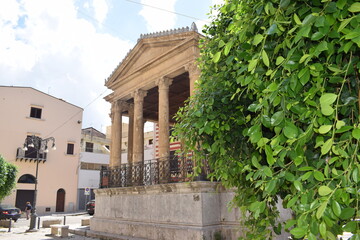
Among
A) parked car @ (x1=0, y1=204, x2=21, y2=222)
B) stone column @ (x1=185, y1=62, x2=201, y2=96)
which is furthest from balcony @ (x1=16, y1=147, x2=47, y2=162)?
stone column @ (x1=185, y1=62, x2=201, y2=96)

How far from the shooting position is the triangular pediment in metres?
12.0

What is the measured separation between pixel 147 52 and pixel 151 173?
5.53m

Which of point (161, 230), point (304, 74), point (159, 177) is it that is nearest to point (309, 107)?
point (304, 74)

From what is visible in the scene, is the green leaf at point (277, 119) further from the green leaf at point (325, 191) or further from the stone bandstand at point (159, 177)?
the stone bandstand at point (159, 177)

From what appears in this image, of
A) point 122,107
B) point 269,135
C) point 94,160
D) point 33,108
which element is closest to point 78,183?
Result: point 94,160

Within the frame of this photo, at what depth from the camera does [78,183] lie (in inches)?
1331

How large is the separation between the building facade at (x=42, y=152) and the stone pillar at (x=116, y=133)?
18.3m

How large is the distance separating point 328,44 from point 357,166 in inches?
28.0

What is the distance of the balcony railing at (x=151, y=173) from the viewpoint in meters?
10.3

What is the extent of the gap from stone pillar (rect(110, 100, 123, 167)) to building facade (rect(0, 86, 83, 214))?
60.0ft

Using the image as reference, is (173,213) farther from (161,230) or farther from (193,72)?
(193,72)

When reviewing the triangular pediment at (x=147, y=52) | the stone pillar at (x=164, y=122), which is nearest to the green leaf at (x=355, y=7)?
the triangular pediment at (x=147, y=52)

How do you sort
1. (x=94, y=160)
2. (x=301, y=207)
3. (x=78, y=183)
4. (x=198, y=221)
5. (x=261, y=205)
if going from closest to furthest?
(x=301, y=207), (x=261, y=205), (x=198, y=221), (x=78, y=183), (x=94, y=160)

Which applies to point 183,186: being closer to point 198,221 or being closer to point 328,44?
point 198,221
